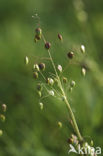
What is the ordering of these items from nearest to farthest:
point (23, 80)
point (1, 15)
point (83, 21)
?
point (23, 80) → point (83, 21) → point (1, 15)

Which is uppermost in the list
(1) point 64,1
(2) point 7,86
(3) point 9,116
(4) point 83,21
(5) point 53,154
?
(1) point 64,1

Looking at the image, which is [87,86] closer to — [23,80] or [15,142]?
[23,80]

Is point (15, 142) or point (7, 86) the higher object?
point (7, 86)

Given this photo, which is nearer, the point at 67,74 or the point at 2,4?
the point at 67,74

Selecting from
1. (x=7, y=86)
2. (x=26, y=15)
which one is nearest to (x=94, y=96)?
(x=7, y=86)

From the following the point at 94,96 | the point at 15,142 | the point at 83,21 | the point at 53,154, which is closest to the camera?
the point at 53,154

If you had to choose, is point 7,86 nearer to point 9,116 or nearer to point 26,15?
point 9,116

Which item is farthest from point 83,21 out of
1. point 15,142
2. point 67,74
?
point 15,142
